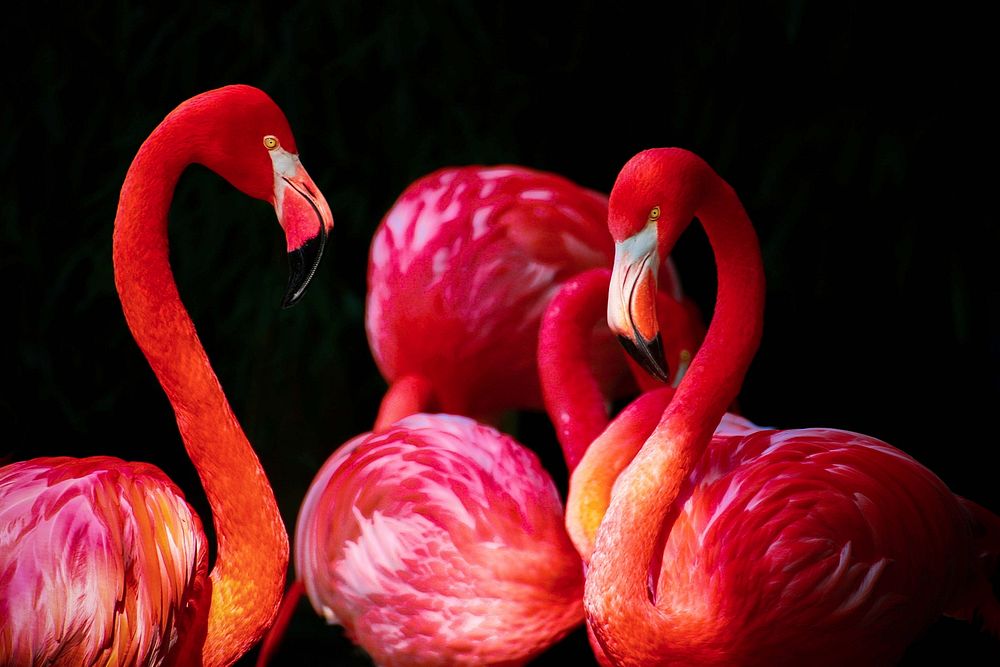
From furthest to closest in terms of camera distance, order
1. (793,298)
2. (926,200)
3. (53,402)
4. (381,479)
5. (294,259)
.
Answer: (53,402) → (793,298) → (926,200) → (381,479) → (294,259)

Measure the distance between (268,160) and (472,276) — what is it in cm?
62

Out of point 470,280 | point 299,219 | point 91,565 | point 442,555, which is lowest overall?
point 442,555

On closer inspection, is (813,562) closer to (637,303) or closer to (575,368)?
(637,303)

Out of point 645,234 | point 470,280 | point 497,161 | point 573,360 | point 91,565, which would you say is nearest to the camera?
point 91,565

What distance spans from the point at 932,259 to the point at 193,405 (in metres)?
1.44

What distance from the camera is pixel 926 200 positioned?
2334 millimetres

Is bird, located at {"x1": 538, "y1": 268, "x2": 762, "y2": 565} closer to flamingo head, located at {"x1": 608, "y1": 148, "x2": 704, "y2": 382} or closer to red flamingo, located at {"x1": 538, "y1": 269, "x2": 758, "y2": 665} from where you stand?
red flamingo, located at {"x1": 538, "y1": 269, "x2": 758, "y2": 665}

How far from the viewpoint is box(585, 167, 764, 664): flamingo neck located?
1.73 meters

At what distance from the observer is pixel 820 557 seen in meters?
1.68

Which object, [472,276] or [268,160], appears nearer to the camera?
[268,160]

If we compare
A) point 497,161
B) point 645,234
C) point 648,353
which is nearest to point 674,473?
point 648,353

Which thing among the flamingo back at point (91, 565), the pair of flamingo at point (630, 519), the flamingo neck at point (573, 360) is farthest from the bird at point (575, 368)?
the flamingo back at point (91, 565)

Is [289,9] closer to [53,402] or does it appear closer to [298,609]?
[53,402]

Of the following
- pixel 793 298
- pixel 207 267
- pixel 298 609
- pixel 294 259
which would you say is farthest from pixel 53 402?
pixel 793 298
